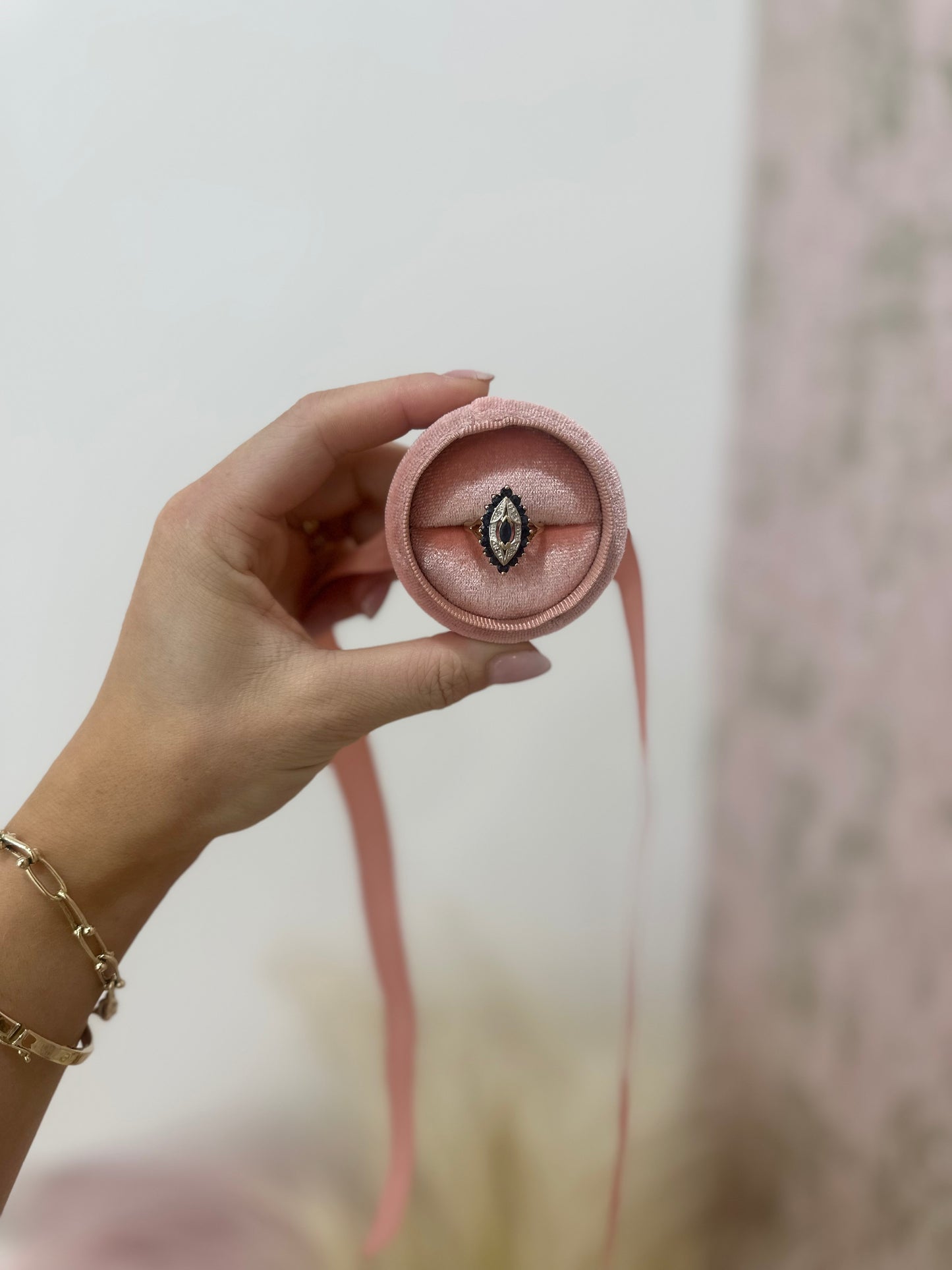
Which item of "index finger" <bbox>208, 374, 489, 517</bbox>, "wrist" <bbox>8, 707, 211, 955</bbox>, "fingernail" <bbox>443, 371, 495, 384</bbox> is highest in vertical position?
"fingernail" <bbox>443, 371, 495, 384</bbox>

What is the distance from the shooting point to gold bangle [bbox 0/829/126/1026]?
2.15 ft

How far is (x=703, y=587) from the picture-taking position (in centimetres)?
106

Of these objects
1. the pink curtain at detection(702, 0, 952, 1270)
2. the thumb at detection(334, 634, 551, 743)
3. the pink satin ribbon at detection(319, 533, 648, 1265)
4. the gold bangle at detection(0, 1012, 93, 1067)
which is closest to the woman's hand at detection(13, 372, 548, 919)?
the thumb at detection(334, 634, 551, 743)

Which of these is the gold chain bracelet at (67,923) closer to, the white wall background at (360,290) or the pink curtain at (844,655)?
the white wall background at (360,290)

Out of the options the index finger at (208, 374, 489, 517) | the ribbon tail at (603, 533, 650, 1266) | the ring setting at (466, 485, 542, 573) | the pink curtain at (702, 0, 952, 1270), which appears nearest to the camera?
the ring setting at (466, 485, 542, 573)

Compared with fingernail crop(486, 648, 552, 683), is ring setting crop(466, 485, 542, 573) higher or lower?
higher

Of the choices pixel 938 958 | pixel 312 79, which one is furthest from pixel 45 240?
pixel 938 958

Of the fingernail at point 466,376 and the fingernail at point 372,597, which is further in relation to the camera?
the fingernail at point 372,597

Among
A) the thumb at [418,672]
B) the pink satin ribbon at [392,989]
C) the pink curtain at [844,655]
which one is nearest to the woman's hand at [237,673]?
the thumb at [418,672]

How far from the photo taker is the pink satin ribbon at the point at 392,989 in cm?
97

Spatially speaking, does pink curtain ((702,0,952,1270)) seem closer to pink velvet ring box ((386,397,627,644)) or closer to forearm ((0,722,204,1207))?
pink velvet ring box ((386,397,627,644))

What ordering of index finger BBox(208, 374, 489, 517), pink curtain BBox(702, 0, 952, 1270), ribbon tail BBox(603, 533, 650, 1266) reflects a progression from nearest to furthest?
index finger BBox(208, 374, 489, 517)
ribbon tail BBox(603, 533, 650, 1266)
pink curtain BBox(702, 0, 952, 1270)

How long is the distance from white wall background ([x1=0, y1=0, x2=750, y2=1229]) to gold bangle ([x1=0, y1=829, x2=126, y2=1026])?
1.22 feet

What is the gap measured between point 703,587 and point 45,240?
0.77 meters
